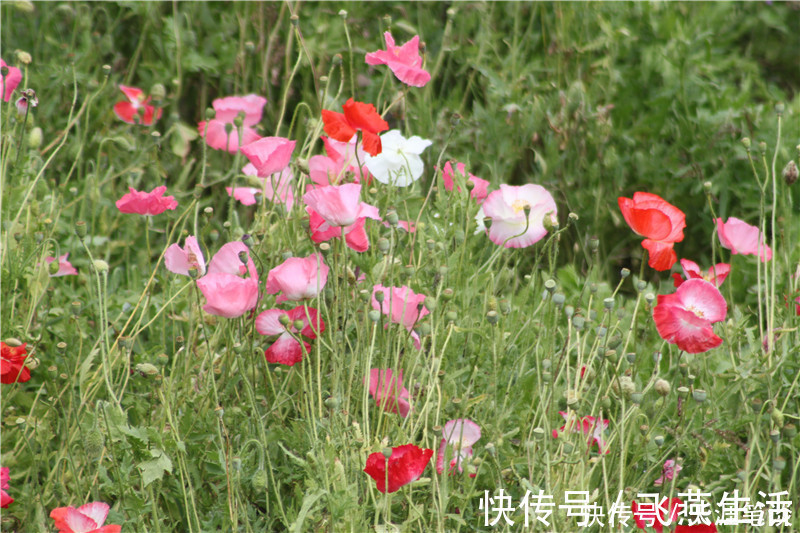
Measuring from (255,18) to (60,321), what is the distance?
136cm

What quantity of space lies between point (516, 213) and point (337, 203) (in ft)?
1.51

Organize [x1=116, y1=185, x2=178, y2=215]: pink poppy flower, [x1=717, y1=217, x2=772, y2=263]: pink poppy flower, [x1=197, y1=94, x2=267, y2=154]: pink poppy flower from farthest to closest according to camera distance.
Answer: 1. [x1=197, y1=94, x2=267, y2=154]: pink poppy flower
2. [x1=717, y1=217, x2=772, y2=263]: pink poppy flower
3. [x1=116, y1=185, x2=178, y2=215]: pink poppy flower

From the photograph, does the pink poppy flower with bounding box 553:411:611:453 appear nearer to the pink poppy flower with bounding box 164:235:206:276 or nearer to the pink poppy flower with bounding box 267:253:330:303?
the pink poppy flower with bounding box 267:253:330:303

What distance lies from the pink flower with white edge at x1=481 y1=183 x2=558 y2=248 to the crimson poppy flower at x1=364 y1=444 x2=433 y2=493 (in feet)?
1.79

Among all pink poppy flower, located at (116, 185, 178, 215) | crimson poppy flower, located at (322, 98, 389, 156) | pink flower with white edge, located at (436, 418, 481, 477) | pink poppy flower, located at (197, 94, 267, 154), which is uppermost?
crimson poppy flower, located at (322, 98, 389, 156)

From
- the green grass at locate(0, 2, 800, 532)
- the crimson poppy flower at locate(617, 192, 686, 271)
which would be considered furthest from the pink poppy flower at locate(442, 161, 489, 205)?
the crimson poppy flower at locate(617, 192, 686, 271)

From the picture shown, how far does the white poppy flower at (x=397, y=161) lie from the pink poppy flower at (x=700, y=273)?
545 millimetres

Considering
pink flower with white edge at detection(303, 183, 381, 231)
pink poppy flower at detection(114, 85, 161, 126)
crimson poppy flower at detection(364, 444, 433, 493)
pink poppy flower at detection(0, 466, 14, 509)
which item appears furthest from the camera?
pink poppy flower at detection(114, 85, 161, 126)

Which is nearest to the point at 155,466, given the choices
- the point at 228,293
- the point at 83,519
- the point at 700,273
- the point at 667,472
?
the point at 83,519

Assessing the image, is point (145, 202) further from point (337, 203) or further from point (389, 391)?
point (389, 391)

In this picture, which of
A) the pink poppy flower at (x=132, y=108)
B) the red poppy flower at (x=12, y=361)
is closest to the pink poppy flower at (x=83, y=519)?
the red poppy flower at (x=12, y=361)

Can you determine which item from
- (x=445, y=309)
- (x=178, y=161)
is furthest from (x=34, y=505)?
(x=178, y=161)

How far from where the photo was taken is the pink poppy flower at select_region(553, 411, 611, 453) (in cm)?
149

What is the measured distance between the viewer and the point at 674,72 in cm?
256
